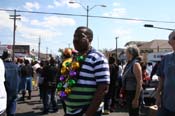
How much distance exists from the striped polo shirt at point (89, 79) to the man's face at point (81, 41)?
95mm

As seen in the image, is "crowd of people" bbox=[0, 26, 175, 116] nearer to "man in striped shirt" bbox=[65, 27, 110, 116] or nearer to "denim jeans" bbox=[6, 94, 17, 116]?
"man in striped shirt" bbox=[65, 27, 110, 116]

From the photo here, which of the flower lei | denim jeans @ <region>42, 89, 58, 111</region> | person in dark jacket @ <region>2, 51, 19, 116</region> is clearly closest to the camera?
the flower lei

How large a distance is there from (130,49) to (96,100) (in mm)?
2688

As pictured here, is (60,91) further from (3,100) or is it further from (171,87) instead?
(171,87)

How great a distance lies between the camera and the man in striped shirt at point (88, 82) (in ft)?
14.0

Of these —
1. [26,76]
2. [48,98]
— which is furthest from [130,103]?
[26,76]

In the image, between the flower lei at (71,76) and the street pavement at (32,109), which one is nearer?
the flower lei at (71,76)

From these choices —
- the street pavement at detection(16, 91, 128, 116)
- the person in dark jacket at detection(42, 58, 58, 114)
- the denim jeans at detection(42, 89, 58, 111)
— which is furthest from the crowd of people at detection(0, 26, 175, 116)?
the denim jeans at detection(42, 89, 58, 111)

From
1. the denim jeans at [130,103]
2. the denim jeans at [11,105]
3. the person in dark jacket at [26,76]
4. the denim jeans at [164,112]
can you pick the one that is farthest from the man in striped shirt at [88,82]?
the person in dark jacket at [26,76]

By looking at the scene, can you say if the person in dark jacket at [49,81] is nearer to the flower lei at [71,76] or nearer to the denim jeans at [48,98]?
the denim jeans at [48,98]

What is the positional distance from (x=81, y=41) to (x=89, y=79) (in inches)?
16.2

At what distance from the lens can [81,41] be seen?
4.42 metres

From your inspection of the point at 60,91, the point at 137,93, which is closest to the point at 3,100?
the point at 60,91

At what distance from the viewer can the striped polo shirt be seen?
14.1 ft
